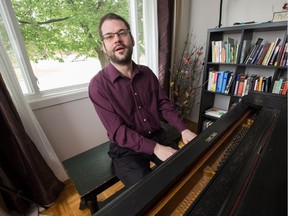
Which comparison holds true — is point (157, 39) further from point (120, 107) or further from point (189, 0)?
point (120, 107)

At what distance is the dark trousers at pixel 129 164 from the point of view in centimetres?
101

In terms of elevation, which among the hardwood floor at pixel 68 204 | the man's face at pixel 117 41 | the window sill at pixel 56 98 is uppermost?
the man's face at pixel 117 41

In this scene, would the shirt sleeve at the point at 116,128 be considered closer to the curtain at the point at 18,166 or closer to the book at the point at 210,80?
the curtain at the point at 18,166

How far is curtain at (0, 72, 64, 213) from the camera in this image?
119 centimetres

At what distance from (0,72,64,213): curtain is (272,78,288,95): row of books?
2.44 meters

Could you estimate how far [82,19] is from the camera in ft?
5.71

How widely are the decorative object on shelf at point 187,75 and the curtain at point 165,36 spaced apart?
0.56 feet

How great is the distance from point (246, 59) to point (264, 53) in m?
0.17

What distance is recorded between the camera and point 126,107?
1192 mm

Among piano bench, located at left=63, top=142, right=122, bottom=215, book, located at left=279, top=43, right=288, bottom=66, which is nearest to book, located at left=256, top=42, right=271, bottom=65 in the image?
book, located at left=279, top=43, right=288, bottom=66

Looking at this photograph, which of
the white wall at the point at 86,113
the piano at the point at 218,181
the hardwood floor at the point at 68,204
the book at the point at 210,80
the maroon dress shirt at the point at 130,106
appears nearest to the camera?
the piano at the point at 218,181

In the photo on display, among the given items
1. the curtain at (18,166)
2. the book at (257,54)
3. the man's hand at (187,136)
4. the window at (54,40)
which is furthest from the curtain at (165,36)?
the curtain at (18,166)

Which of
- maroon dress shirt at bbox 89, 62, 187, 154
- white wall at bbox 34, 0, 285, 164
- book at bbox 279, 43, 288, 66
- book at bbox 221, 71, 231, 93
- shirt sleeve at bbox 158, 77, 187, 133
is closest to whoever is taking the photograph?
maroon dress shirt at bbox 89, 62, 187, 154

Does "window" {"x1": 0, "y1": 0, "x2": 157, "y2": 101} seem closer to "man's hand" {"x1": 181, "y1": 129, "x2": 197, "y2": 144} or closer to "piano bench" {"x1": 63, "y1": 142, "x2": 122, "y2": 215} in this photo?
"piano bench" {"x1": 63, "y1": 142, "x2": 122, "y2": 215}
